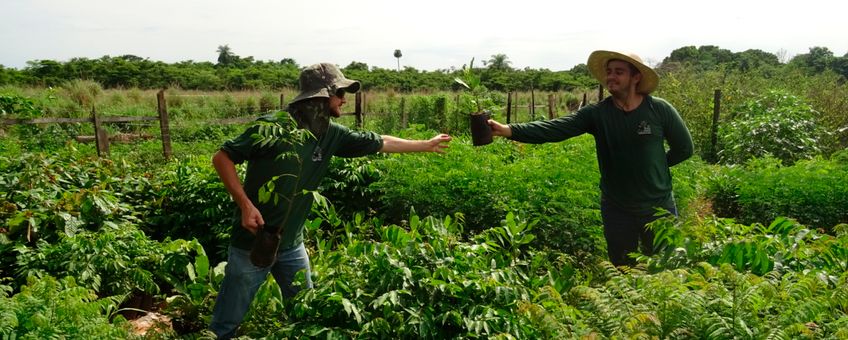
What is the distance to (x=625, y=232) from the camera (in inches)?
160

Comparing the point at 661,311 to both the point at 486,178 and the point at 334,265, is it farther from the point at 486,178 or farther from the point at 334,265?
the point at 486,178

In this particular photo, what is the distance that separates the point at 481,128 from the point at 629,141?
89 cm

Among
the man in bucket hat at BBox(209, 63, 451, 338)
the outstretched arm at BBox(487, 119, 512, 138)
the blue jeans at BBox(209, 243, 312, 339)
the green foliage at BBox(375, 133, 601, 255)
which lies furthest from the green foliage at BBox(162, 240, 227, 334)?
the outstretched arm at BBox(487, 119, 512, 138)

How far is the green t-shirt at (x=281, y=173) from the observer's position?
3195 mm

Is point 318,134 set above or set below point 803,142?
above

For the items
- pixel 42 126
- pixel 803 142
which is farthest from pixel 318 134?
pixel 42 126

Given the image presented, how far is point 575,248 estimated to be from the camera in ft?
17.6

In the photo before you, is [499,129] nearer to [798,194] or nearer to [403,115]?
[798,194]

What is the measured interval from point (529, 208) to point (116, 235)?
3145 millimetres

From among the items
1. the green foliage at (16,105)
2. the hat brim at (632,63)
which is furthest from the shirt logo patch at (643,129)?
the green foliage at (16,105)

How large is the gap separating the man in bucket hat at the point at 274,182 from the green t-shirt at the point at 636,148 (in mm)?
1347

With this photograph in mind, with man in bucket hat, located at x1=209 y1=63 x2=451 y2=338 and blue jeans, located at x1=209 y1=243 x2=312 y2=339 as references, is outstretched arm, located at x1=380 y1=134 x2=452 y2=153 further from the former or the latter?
blue jeans, located at x1=209 y1=243 x2=312 y2=339

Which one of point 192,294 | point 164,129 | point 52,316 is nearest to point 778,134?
point 192,294

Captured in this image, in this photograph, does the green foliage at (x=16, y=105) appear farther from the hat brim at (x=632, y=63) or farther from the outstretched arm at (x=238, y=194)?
the hat brim at (x=632, y=63)
